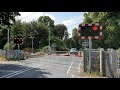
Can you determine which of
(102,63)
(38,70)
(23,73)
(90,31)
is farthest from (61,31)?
(102,63)

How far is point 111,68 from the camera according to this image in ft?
51.0

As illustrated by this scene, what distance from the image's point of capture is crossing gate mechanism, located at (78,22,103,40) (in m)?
18.5

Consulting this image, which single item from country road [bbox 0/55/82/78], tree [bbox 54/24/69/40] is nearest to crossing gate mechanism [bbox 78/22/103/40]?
country road [bbox 0/55/82/78]

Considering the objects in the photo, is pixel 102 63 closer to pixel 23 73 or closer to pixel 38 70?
pixel 23 73

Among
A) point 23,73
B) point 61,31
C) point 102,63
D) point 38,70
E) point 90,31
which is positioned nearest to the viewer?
point 102,63

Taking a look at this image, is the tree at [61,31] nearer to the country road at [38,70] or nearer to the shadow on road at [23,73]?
the country road at [38,70]

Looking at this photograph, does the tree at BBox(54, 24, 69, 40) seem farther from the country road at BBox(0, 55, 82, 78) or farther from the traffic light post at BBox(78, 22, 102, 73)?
the traffic light post at BBox(78, 22, 102, 73)

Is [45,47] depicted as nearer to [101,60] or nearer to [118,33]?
[118,33]

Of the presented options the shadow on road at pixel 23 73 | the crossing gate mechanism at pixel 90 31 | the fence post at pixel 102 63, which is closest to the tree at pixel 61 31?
the shadow on road at pixel 23 73

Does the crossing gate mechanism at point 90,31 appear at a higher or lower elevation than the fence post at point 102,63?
higher

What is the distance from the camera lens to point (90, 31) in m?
18.9

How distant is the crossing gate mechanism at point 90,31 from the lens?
18516mm
